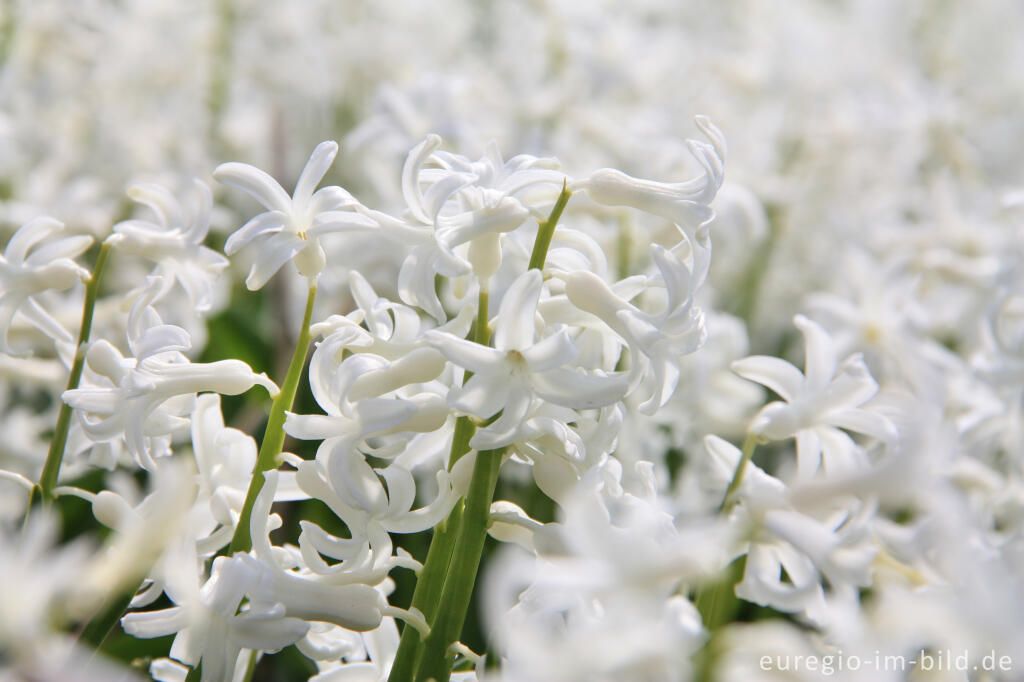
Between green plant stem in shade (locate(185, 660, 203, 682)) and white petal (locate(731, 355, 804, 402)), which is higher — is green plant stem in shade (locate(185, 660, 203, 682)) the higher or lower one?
the lower one

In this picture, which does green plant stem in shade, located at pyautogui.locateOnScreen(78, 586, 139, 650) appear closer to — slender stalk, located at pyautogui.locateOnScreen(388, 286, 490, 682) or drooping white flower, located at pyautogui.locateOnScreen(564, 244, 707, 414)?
slender stalk, located at pyautogui.locateOnScreen(388, 286, 490, 682)

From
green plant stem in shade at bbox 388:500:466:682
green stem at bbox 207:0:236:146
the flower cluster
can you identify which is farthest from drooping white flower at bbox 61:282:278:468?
green stem at bbox 207:0:236:146

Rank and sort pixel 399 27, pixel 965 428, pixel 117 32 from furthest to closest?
pixel 399 27 < pixel 117 32 < pixel 965 428

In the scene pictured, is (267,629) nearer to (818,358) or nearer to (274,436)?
(274,436)

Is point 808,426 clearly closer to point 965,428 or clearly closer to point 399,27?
point 965,428

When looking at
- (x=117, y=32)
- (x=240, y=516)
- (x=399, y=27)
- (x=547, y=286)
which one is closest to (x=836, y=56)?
(x=399, y=27)

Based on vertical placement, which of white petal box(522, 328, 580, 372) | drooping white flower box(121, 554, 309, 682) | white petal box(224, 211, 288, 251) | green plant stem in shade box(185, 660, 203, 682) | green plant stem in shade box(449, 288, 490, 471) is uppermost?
white petal box(224, 211, 288, 251)

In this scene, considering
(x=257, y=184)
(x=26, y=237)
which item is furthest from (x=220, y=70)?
(x=257, y=184)
